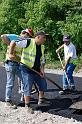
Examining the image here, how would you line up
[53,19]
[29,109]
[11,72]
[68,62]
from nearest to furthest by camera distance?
[29,109], [11,72], [68,62], [53,19]

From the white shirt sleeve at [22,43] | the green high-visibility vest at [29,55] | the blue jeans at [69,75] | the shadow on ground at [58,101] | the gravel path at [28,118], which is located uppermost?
the white shirt sleeve at [22,43]

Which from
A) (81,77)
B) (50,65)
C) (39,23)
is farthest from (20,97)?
(39,23)

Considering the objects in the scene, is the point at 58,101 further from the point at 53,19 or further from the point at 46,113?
the point at 53,19

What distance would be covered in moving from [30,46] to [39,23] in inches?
364

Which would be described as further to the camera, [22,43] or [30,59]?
[30,59]

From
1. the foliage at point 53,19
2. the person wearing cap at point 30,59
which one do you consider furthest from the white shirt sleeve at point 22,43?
the foliage at point 53,19

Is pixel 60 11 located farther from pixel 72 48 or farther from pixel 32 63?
pixel 32 63

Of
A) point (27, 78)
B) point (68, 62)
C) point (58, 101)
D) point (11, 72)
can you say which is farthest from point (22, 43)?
point (68, 62)

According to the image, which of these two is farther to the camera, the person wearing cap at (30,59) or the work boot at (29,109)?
the person wearing cap at (30,59)

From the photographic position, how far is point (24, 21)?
19.2 metres

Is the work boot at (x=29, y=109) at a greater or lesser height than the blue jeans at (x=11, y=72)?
lesser

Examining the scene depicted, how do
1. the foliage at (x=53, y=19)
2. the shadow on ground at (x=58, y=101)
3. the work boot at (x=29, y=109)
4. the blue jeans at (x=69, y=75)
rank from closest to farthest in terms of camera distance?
the work boot at (x=29, y=109) < the shadow on ground at (x=58, y=101) < the blue jeans at (x=69, y=75) < the foliage at (x=53, y=19)

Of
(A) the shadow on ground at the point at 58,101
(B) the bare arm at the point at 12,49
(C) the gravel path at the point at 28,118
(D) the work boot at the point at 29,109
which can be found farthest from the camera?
(B) the bare arm at the point at 12,49

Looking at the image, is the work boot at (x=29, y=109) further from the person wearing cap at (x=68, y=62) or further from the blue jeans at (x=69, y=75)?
the blue jeans at (x=69, y=75)
